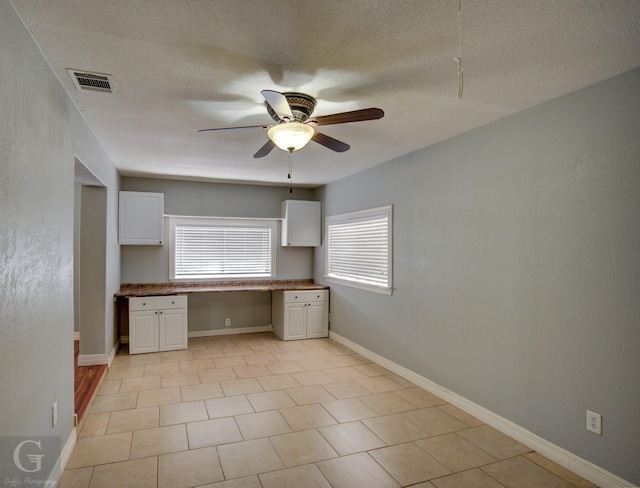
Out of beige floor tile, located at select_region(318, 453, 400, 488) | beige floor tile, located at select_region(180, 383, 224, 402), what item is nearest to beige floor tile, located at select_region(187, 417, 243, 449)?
beige floor tile, located at select_region(180, 383, 224, 402)

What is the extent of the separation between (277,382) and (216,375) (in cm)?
73

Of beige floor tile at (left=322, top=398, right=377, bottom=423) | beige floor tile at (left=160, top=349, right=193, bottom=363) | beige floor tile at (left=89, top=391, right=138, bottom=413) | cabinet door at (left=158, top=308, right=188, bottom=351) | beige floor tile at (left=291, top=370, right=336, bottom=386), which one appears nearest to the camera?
beige floor tile at (left=322, top=398, right=377, bottom=423)

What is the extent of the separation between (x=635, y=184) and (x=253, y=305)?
5.42 m

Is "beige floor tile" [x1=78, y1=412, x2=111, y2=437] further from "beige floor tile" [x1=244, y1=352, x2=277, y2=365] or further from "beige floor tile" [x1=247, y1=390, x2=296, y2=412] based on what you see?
"beige floor tile" [x1=244, y1=352, x2=277, y2=365]

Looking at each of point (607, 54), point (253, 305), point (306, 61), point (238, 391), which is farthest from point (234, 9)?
point (253, 305)

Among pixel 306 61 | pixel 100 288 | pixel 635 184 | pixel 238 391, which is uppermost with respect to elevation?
pixel 306 61

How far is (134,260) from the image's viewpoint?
5988 millimetres

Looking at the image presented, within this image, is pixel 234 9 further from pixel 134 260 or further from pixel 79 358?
pixel 134 260

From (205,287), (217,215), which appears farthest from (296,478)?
(217,215)

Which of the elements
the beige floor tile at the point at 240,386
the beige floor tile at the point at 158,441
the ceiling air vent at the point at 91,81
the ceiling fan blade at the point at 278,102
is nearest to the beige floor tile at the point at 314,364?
the beige floor tile at the point at 240,386

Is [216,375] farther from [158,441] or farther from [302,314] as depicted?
[302,314]

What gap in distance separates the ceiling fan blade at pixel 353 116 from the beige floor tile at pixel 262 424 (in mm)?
2357

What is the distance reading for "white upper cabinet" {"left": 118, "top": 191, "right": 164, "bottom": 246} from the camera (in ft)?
18.1

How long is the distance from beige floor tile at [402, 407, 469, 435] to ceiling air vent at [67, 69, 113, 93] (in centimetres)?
337
